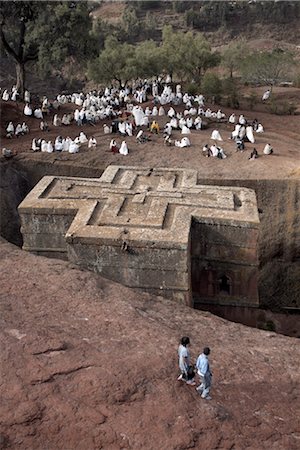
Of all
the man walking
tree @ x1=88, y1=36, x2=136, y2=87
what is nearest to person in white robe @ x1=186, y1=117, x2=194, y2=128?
tree @ x1=88, y1=36, x2=136, y2=87

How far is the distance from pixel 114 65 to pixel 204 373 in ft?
96.4

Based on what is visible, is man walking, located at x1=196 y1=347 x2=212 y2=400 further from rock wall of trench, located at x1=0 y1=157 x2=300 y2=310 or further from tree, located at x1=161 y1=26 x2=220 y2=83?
tree, located at x1=161 y1=26 x2=220 y2=83

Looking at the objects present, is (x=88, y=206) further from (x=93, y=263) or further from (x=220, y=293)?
(x=220, y=293)

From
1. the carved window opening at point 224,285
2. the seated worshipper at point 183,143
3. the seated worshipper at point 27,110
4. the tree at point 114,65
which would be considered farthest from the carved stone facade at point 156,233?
the tree at point 114,65

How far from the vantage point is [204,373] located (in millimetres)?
7730

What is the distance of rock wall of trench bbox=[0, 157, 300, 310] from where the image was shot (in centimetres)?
1888

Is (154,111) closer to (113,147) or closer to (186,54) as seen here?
(113,147)

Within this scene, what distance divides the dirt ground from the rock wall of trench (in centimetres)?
52

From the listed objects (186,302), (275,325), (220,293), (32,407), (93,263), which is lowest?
(275,325)

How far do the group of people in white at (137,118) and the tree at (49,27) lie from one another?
8.96ft

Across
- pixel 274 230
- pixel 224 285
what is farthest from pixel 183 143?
pixel 224 285

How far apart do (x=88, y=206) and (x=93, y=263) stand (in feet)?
6.67

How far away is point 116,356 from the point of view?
8820mm

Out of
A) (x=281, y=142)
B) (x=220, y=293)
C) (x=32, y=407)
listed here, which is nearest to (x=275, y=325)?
(x=220, y=293)
